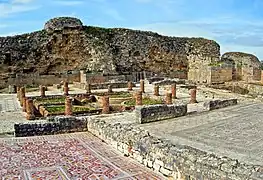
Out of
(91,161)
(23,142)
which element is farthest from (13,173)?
(23,142)

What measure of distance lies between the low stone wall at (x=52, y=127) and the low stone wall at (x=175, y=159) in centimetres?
169

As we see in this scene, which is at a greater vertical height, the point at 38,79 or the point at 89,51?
the point at 89,51

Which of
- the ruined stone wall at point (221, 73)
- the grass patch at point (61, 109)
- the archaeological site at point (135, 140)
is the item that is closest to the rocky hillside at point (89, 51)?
the ruined stone wall at point (221, 73)

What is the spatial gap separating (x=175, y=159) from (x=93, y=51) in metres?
31.1

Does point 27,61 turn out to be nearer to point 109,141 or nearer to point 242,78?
point 242,78

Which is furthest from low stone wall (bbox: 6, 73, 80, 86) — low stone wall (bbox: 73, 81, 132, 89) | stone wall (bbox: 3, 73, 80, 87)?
low stone wall (bbox: 73, 81, 132, 89)

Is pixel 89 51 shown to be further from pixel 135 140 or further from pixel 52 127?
pixel 135 140

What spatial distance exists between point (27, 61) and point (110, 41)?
1026 centimetres

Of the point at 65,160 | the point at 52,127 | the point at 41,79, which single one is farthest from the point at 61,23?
the point at 65,160

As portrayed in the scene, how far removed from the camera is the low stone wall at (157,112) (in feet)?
31.8

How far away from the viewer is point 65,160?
21.7ft

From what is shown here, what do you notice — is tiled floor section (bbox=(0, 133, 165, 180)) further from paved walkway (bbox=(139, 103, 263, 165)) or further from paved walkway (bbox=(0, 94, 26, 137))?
paved walkway (bbox=(0, 94, 26, 137))

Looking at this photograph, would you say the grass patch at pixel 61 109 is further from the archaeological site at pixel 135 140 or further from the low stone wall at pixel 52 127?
the low stone wall at pixel 52 127

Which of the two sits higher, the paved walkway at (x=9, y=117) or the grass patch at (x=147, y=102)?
the grass patch at (x=147, y=102)
